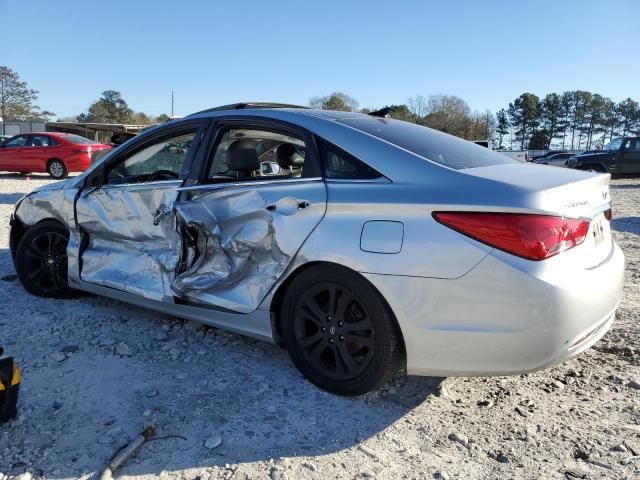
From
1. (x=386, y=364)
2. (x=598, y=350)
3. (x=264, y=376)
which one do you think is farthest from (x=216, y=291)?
(x=598, y=350)

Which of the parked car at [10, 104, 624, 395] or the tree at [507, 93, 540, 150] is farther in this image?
the tree at [507, 93, 540, 150]

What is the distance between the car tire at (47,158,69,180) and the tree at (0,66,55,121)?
174 feet

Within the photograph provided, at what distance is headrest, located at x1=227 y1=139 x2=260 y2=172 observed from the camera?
339 centimetres

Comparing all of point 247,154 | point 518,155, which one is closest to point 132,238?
point 247,154

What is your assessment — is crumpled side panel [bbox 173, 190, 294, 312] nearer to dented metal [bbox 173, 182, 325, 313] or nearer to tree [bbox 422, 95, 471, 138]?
dented metal [bbox 173, 182, 325, 313]

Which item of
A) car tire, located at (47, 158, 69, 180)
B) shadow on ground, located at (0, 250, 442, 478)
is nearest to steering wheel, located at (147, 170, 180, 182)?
shadow on ground, located at (0, 250, 442, 478)

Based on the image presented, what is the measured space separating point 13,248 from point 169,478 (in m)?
3.38

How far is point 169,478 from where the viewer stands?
7.19ft

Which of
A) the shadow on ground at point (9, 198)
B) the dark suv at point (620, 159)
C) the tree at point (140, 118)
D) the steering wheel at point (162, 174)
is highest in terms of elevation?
the tree at point (140, 118)

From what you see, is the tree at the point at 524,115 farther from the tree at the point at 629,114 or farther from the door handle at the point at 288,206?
the door handle at the point at 288,206

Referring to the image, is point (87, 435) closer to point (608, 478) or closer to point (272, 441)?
point (272, 441)

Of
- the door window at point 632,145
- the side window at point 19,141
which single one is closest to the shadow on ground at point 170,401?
the side window at point 19,141

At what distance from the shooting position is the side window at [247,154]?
339 cm

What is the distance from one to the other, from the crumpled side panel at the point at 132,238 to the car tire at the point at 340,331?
3.31ft
